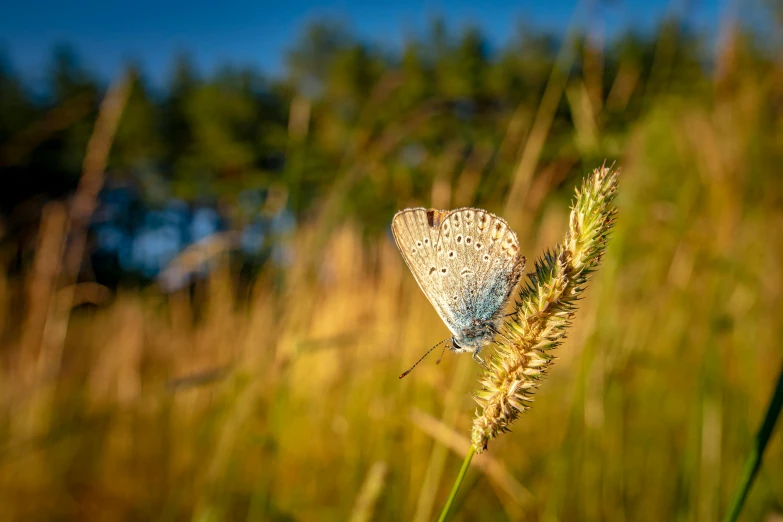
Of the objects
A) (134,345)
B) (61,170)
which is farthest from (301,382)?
(61,170)

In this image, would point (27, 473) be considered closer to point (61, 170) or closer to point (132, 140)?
point (61, 170)

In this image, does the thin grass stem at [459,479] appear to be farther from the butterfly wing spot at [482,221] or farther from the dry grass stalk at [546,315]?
the butterfly wing spot at [482,221]

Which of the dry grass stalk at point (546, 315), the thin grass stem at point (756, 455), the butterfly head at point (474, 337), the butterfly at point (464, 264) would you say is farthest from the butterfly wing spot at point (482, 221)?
the thin grass stem at point (756, 455)

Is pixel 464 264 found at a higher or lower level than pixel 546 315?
higher

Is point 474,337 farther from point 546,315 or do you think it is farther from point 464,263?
point 546,315

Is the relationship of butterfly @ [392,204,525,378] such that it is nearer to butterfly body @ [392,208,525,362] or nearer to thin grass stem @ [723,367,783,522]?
butterfly body @ [392,208,525,362]

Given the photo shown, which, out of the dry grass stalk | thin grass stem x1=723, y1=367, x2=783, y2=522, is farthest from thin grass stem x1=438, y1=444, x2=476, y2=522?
thin grass stem x1=723, y1=367, x2=783, y2=522

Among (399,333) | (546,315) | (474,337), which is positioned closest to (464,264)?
(474,337)

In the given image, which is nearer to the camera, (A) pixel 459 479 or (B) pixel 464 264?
(A) pixel 459 479
